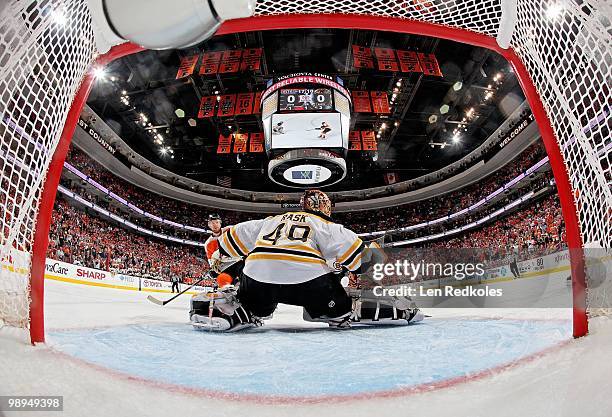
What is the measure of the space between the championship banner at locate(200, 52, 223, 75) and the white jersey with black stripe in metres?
8.50

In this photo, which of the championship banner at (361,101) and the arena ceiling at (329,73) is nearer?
the arena ceiling at (329,73)

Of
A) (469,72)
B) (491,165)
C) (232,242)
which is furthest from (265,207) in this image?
(232,242)

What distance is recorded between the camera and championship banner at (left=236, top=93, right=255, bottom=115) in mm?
11102

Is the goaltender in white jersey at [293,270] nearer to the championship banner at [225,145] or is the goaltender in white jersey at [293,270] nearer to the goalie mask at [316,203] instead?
the goalie mask at [316,203]

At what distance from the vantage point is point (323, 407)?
0.88m

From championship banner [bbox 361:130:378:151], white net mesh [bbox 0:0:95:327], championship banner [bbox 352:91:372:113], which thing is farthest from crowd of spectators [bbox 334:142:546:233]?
white net mesh [bbox 0:0:95:327]

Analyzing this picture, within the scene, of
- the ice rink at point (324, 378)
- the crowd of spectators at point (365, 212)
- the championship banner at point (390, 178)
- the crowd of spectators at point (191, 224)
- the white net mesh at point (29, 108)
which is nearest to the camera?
the ice rink at point (324, 378)

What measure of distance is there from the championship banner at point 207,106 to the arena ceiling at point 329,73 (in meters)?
0.31

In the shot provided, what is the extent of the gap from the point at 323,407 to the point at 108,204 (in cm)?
1627

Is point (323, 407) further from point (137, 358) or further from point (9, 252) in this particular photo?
point (9, 252)

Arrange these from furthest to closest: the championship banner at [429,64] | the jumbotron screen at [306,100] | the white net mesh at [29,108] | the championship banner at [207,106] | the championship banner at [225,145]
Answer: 1. the championship banner at [225,145]
2. the championship banner at [207,106]
3. the championship banner at [429,64]
4. the jumbotron screen at [306,100]
5. the white net mesh at [29,108]

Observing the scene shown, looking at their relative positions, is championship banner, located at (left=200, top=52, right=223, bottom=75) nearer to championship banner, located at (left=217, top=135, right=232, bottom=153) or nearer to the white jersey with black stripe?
championship banner, located at (left=217, top=135, right=232, bottom=153)

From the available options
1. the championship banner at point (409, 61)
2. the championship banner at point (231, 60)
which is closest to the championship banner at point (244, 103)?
the championship banner at point (231, 60)

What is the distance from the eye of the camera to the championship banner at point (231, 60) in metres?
10.0
